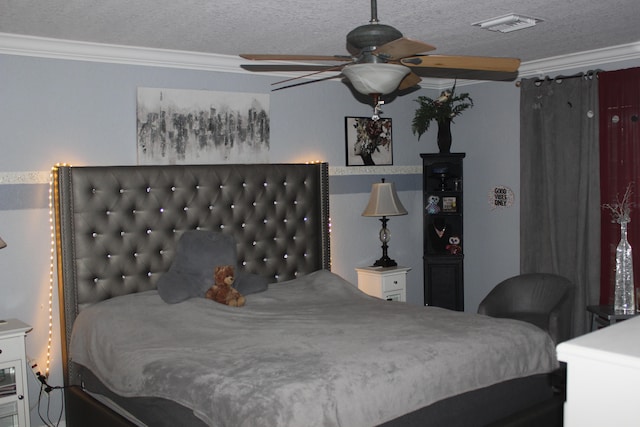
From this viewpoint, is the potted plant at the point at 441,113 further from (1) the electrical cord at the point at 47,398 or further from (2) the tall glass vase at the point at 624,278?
(1) the electrical cord at the point at 47,398

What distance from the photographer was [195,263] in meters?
4.24

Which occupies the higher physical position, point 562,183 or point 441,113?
point 441,113

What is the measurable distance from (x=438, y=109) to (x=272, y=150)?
165 centimetres

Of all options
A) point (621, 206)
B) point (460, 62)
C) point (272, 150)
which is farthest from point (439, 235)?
point (460, 62)

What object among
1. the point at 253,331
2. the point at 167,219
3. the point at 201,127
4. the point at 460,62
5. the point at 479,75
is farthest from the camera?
the point at 479,75

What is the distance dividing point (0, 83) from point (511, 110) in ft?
12.9

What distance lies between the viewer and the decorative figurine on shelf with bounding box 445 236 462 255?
580cm

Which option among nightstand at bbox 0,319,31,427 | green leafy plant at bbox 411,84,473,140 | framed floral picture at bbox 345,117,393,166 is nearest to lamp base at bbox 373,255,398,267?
framed floral picture at bbox 345,117,393,166

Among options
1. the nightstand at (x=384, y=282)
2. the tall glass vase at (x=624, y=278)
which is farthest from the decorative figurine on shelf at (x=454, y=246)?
the tall glass vase at (x=624, y=278)

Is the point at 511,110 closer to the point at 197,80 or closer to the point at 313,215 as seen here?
the point at 313,215

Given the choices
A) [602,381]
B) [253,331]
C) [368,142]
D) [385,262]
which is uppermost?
[368,142]

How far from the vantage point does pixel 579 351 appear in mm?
976

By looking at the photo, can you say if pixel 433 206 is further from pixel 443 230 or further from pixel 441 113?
pixel 441 113

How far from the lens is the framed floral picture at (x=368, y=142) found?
550 centimetres
